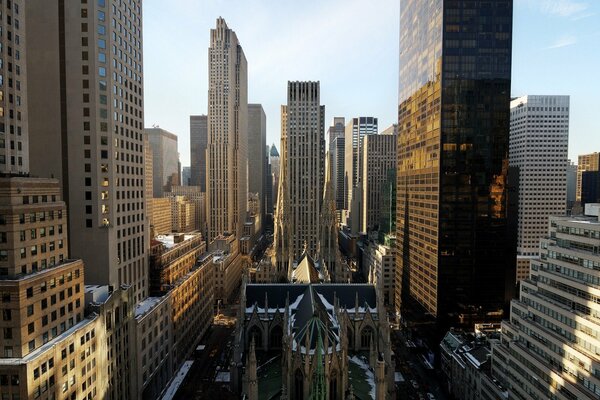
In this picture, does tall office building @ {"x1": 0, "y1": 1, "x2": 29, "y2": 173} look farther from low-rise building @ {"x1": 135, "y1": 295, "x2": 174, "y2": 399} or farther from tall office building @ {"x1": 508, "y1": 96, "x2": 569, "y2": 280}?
tall office building @ {"x1": 508, "y1": 96, "x2": 569, "y2": 280}

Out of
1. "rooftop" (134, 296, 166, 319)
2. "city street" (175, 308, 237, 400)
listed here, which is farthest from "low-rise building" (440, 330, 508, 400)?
"rooftop" (134, 296, 166, 319)

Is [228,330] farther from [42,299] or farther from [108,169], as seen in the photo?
[42,299]

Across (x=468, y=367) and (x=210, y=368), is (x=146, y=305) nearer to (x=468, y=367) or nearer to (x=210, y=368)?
(x=210, y=368)

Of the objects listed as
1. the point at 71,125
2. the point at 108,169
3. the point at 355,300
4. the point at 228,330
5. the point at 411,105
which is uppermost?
the point at 411,105

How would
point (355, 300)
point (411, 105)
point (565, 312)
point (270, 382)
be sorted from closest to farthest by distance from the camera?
point (565, 312), point (270, 382), point (355, 300), point (411, 105)

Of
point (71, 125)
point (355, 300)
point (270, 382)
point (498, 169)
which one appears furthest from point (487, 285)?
point (71, 125)

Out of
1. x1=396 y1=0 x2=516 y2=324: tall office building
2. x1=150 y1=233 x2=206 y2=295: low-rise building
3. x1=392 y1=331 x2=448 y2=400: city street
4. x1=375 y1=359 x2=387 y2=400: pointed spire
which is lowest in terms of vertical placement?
x1=392 y1=331 x2=448 y2=400: city street
